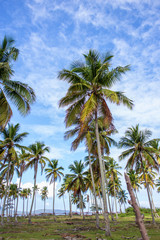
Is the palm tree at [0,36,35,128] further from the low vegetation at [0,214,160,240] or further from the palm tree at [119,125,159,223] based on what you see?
the palm tree at [119,125,159,223]

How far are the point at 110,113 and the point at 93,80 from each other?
2861 mm

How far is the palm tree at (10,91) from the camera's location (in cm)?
1159

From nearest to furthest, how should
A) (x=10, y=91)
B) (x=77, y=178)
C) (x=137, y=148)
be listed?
(x=10, y=91) < (x=137, y=148) < (x=77, y=178)

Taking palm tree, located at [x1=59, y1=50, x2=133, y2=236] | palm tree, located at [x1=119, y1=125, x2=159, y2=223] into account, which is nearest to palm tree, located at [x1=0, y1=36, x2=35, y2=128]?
palm tree, located at [x1=59, y1=50, x2=133, y2=236]

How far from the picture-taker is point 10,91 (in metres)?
11.9

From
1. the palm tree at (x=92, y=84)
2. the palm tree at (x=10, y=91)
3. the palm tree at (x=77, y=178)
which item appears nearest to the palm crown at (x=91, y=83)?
the palm tree at (x=92, y=84)

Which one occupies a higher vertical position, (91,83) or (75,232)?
(91,83)

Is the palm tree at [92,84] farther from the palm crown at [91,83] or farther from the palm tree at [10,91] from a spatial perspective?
the palm tree at [10,91]

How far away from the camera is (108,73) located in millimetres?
13734

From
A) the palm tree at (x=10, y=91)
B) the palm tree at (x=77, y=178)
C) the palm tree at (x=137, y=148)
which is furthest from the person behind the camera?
the palm tree at (x=77, y=178)

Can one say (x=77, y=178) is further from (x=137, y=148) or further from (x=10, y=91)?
(x=10, y=91)

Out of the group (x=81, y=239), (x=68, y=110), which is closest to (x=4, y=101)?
(x=68, y=110)

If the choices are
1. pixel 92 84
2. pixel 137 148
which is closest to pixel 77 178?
pixel 137 148

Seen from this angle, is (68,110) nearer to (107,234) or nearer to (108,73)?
(108,73)
